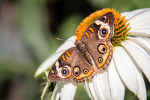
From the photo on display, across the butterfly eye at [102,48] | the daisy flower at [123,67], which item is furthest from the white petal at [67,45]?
the butterfly eye at [102,48]

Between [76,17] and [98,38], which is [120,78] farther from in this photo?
[76,17]

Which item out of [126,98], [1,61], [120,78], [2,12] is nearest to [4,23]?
[2,12]

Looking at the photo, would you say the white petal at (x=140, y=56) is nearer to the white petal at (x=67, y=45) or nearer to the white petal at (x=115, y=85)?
the white petal at (x=115, y=85)

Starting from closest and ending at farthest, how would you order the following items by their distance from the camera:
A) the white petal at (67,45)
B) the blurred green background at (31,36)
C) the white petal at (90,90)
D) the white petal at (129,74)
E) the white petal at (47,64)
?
the white petal at (129,74), the white petal at (90,90), the white petal at (47,64), the white petal at (67,45), the blurred green background at (31,36)

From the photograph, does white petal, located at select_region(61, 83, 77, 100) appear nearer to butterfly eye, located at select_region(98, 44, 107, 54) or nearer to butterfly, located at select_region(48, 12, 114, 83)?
butterfly, located at select_region(48, 12, 114, 83)

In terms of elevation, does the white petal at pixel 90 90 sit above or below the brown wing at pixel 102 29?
below

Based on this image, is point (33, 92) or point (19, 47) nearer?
point (33, 92)
